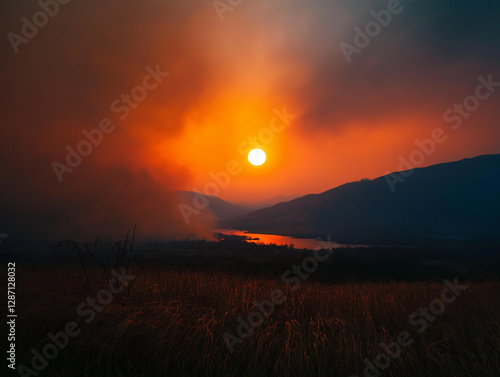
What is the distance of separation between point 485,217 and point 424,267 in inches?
6977

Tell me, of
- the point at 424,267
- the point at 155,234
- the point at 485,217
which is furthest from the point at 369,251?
the point at 485,217

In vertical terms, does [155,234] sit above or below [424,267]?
above

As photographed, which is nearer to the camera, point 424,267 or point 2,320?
point 2,320

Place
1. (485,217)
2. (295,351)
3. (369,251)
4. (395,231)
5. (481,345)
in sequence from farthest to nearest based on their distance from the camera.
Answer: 1. (485,217)
2. (395,231)
3. (369,251)
4. (481,345)
5. (295,351)

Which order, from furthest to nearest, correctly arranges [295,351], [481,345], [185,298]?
1. [185,298]
2. [481,345]
3. [295,351]

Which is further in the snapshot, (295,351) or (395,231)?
(395,231)

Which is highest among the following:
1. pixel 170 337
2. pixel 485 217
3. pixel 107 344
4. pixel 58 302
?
pixel 58 302

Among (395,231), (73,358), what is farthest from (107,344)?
(395,231)

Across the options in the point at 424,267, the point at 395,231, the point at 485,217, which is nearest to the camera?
the point at 424,267

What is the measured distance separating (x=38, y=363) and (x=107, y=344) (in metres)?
0.84

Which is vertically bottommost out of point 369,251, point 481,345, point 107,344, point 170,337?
point 369,251

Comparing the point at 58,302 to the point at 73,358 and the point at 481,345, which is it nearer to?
the point at 73,358

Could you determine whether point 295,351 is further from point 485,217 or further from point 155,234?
point 485,217

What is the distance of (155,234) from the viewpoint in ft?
502
